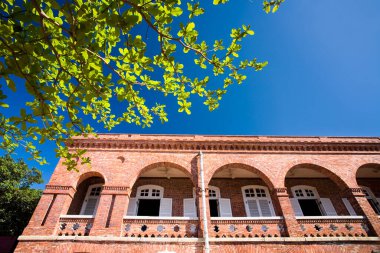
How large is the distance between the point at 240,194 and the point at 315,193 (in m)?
4.18

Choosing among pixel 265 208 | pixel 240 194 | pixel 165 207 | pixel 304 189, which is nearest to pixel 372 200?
pixel 304 189

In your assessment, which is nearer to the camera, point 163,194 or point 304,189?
point 163,194

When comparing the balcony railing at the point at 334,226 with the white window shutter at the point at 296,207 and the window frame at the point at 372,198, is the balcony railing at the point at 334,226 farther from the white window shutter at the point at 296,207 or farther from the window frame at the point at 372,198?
the window frame at the point at 372,198

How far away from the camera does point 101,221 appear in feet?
27.8

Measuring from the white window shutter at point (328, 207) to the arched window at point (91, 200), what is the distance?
447 inches

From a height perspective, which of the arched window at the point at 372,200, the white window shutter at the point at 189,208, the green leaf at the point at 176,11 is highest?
the arched window at the point at 372,200

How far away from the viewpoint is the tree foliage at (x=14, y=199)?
15.5 meters

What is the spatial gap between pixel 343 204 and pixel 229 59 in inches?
439

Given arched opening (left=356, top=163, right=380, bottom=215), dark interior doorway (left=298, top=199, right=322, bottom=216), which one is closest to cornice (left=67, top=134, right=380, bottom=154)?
arched opening (left=356, top=163, right=380, bottom=215)

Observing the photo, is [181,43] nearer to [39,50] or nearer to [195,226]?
[39,50]

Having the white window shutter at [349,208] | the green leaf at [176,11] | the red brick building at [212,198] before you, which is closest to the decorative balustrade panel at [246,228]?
the red brick building at [212,198]

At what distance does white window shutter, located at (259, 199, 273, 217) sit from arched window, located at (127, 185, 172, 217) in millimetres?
4544

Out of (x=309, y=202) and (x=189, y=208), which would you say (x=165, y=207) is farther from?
(x=309, y=202)

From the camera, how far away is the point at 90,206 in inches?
411
